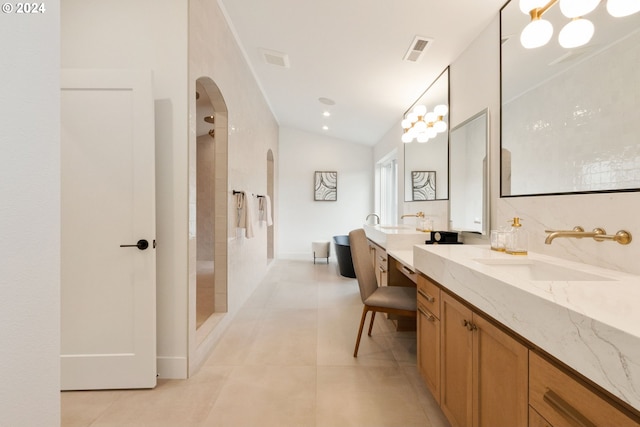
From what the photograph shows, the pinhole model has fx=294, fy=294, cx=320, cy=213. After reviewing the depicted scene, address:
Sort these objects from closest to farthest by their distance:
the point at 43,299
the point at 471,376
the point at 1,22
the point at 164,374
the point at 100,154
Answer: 1. the point at 1,22
2. the point at 43,299
3. the point at 471,376
4. the point at 100,154
5. the point at 164,374

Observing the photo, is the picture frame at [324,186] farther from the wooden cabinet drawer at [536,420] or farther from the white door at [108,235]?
the wooden cabinet drawer at [536,420]

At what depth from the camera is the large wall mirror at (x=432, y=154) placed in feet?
9.27

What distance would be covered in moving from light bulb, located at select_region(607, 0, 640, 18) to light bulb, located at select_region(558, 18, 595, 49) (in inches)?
4.0

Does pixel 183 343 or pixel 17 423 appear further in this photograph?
pixel 183 343

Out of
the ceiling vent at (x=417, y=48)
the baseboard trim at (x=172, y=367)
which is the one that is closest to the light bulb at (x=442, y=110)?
the ceiling vent at (x=417, y=48)

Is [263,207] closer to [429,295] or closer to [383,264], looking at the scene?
[383,264]

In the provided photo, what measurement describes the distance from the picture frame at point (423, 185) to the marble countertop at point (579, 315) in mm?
2051

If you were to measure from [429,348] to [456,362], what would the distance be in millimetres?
344

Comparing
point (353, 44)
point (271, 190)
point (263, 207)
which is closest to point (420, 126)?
point (353, 44)

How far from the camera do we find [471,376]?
3.93 ft

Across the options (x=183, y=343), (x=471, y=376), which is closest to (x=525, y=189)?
(x=471, y=376)

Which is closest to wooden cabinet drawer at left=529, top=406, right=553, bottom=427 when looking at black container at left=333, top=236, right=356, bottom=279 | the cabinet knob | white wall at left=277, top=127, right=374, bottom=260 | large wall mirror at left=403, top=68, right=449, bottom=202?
the cabinet knob

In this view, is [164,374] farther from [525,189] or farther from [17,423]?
[525,189]

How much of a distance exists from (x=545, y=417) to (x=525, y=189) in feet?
4.26
